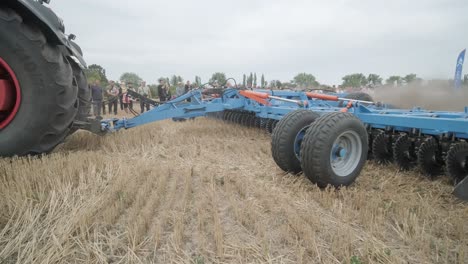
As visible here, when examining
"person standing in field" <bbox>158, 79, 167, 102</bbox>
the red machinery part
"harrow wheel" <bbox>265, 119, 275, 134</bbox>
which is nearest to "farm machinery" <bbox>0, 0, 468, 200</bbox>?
the red machinery part

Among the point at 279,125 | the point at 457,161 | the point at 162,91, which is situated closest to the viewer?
the point at 457,161

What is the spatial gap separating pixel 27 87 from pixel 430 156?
11.8 feet

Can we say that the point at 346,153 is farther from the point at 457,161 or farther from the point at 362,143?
the point at 457,161

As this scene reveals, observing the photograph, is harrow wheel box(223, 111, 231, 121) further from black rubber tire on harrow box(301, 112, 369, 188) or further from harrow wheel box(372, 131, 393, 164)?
black rubber tire on harrow box(301, 112, 369, 188)

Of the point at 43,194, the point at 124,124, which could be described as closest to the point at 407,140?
the point at 43,194

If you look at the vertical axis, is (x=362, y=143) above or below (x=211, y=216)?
above

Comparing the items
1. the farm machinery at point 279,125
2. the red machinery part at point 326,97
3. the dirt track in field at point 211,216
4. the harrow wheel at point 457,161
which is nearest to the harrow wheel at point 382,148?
the farm machinery at point 279,125

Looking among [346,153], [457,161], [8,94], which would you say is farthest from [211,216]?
[457,161]

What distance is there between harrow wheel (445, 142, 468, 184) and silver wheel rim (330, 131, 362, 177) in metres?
0.78

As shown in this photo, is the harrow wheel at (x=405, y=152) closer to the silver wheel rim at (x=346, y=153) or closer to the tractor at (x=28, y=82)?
the silver wheel rim at (x=346, y=153)

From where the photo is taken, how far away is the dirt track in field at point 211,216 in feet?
5.50

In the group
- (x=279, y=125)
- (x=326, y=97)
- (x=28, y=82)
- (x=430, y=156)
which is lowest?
(x=430, y=156)

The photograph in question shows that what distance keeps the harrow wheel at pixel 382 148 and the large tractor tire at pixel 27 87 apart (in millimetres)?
3140

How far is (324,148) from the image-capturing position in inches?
102
